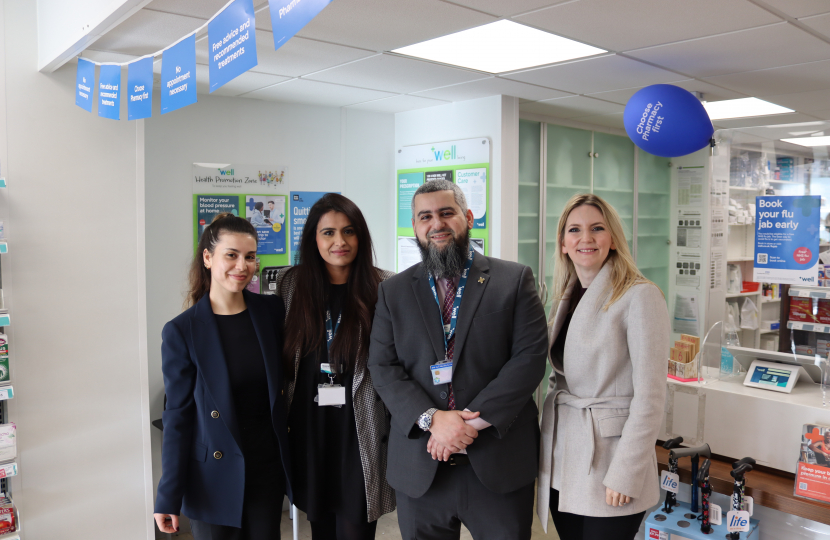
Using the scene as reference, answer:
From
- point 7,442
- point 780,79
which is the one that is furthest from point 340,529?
point 780,79

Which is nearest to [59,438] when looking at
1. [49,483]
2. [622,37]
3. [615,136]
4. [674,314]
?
[49,483]

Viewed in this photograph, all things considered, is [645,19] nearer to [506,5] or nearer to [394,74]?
[506,5]

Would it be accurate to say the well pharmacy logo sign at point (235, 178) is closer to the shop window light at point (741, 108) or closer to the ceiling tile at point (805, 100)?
the shop window light at point (741, 108)

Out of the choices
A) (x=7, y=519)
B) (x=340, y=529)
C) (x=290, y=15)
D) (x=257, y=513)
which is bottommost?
(x=7, y=519)

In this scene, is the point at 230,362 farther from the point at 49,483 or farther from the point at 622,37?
the point at 622,37

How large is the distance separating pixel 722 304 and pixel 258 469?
2462 millimetres

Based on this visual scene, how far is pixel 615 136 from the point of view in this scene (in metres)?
5.62

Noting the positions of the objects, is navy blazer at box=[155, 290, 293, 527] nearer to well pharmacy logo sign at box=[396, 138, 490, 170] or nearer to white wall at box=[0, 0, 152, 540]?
white wall at box=[0, 0, 152, 540]

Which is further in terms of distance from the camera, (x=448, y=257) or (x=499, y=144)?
(x=499, y=144)

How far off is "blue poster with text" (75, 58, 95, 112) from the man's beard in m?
1.74

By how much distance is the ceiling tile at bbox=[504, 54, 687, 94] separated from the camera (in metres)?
3.29

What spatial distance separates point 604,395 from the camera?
197 centimetres

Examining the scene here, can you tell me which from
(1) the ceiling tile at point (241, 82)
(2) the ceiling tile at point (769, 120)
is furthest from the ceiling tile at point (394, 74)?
(2) the ceiling tile at point (769, 120)

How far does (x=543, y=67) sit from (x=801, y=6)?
1.23 metres
